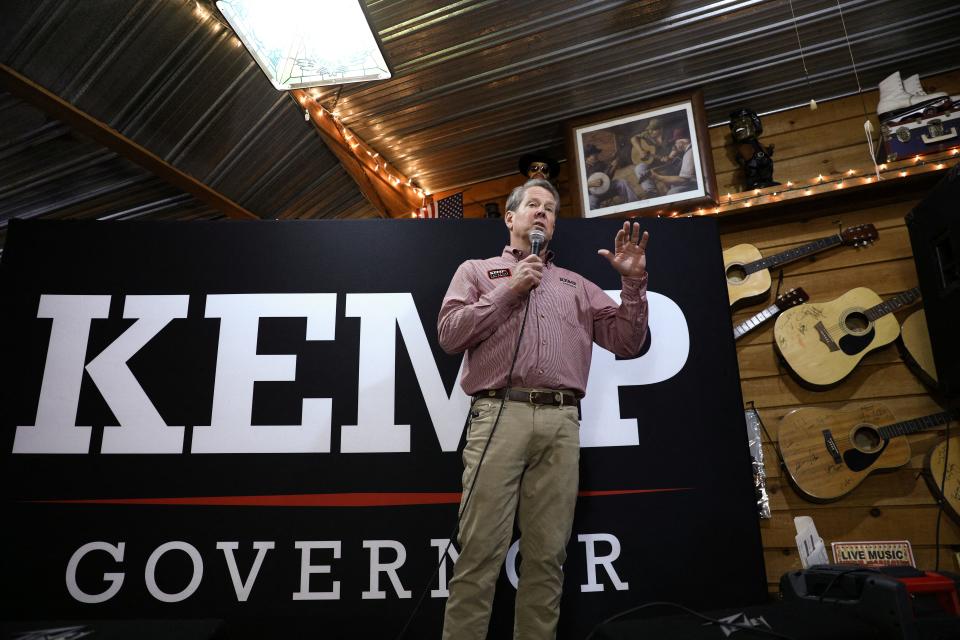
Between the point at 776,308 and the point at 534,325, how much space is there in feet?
7.00

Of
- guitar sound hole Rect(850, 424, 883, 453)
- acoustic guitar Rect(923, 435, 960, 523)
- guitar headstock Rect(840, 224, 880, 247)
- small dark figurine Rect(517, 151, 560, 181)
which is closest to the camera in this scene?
acoustic guitar Rect(923, 435, 960, 523)

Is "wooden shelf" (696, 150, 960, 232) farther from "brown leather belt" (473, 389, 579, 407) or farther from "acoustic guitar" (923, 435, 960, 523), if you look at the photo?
"brown leather belt" (473, 389, 579, 407)

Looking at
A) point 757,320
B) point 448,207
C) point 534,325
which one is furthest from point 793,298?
point 448,207

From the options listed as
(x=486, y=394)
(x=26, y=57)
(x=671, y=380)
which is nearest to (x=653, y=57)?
(x=671, y=380)

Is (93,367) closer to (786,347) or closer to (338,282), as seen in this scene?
(338,282)

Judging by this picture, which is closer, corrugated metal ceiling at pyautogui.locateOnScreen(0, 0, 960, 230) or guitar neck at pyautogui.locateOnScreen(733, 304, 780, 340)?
corrugated metal ceiling at pyautogui.locateOnScreen(0, 0, 960, 230)

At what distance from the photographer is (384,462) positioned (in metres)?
2.42

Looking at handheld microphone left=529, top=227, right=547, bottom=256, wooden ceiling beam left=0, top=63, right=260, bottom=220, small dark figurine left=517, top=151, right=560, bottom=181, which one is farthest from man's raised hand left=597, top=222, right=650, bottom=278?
wooden ceiling beam left=0, top=63, right=260, bottom=220

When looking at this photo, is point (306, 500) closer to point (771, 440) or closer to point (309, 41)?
point (309, 41)

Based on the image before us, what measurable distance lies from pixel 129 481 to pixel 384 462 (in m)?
0.94

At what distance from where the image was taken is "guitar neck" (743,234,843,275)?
3.64 metres

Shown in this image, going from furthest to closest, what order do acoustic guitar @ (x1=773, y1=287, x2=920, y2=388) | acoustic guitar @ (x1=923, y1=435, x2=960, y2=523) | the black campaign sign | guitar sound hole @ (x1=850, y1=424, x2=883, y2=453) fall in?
acoustic guitar @ (x1=773, y1=287, x2=920, y2=388) → guitar sound hole @ (x1=850, y1=424, x2=883, y2=453) → acoustic guitar @ (x1=923, y1=435, x2=960, y2=523) → the black campaign sign

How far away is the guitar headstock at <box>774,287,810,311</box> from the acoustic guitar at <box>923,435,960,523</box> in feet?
3.15

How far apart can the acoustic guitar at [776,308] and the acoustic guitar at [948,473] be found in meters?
0.97
